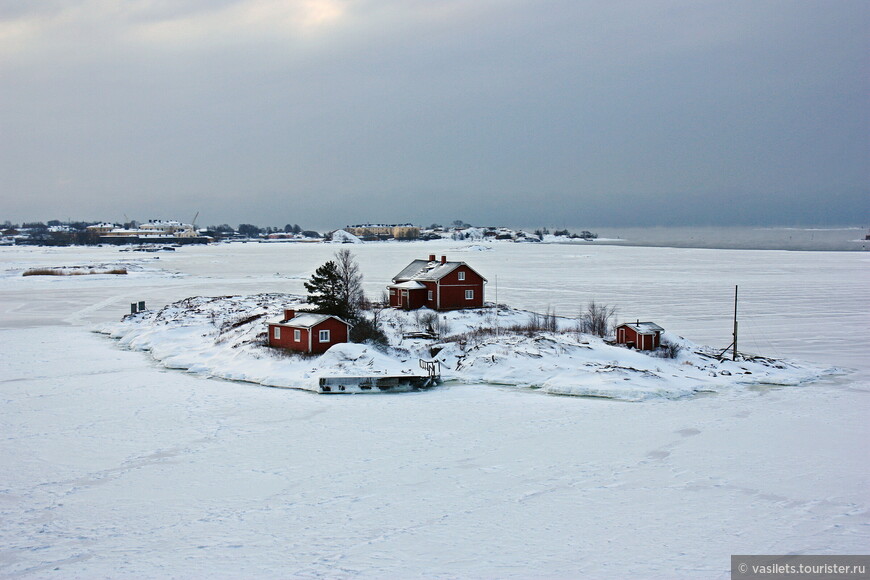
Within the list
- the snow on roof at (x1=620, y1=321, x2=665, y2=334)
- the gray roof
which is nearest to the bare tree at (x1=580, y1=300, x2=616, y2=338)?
the snow on roof at (x1=620, y1=321, x2=665, y2=334)

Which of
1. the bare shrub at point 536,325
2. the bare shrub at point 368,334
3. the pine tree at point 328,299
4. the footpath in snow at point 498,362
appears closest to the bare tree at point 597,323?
the bare shrub at point 536,325

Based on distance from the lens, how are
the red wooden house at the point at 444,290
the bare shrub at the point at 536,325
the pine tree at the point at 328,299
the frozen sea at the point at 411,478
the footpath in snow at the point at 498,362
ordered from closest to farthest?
the frozen sea at the point at 411,478
the footpath in snow at the point at 498,362
the pine tree at the point at 328,299
the bare shrub at the point at 536,325
the red wooden house at the point at 444,290

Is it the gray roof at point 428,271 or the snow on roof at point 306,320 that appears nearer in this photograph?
the snow on roof at point 306,320

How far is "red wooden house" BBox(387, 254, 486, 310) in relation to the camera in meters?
38.9

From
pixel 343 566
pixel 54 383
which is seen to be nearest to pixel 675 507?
pixel 343 566

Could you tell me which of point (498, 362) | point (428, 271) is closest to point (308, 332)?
→ point (498, 362)

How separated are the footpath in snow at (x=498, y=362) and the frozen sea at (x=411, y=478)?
121 cm

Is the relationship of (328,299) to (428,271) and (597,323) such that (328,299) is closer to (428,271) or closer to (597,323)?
(428,271)

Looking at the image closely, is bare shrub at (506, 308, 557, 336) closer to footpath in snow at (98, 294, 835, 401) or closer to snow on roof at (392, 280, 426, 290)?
footpath in snow at (98, 294, 835, 401)

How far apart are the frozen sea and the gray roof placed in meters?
16.6

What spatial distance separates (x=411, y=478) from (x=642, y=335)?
1624 centimetres

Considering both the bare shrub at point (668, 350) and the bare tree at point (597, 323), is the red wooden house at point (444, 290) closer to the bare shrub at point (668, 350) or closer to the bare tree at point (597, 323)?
the bare tree at point (597, 323)

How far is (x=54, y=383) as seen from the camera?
22.2 meters

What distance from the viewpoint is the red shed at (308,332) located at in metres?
26.0
